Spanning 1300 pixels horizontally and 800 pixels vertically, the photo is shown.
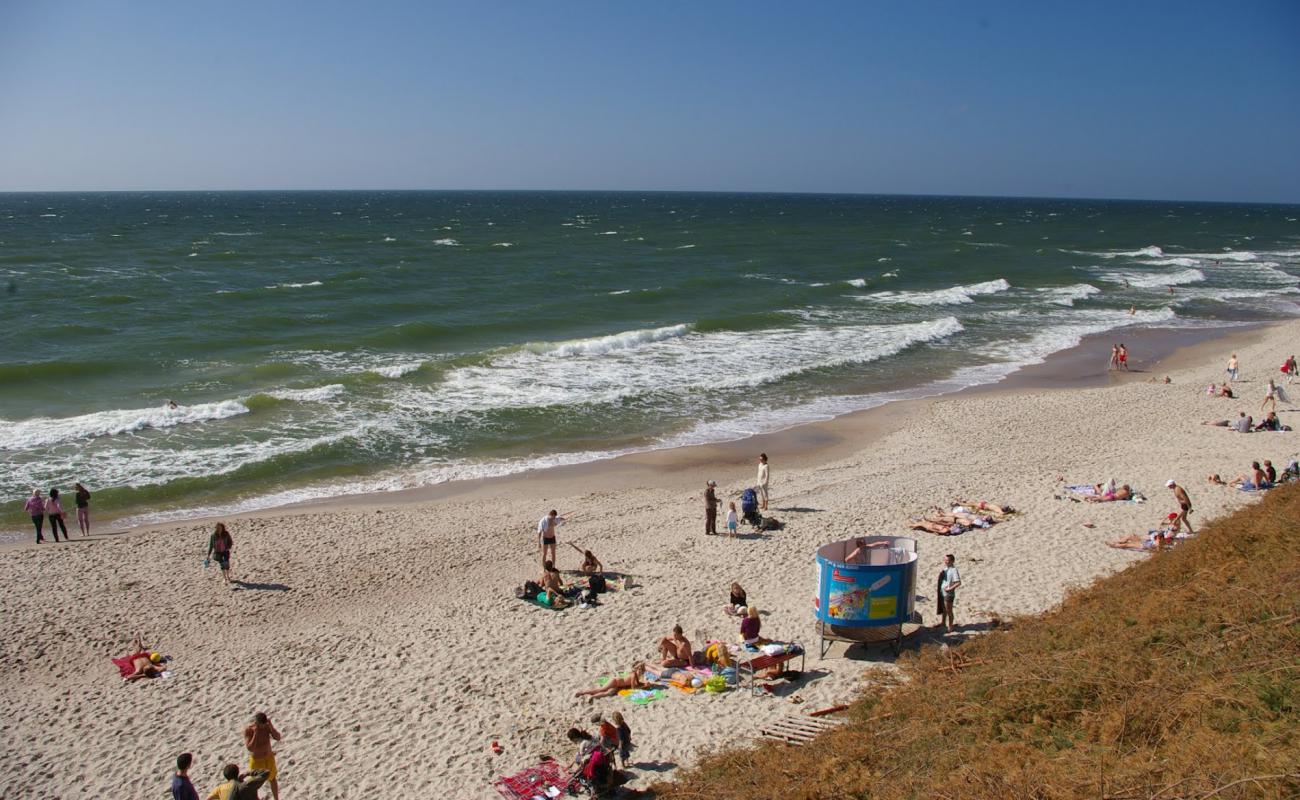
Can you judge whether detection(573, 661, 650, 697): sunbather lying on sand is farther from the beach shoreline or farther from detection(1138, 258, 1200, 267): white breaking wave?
detection(1138, 258, 1200, 267): white breaking wave

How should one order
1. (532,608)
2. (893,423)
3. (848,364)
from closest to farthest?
1. (532,608)
2. (893,423)
3. (848,364)

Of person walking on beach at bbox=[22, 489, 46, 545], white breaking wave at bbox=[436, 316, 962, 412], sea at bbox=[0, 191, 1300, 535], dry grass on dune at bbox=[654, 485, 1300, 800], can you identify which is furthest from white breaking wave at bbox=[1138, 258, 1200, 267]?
person walking on beach at bbox=[22, 489, 46, 545]

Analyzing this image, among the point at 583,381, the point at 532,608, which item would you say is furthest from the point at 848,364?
the point at 532,608

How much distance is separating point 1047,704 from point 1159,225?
463 ft

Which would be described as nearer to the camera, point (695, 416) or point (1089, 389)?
point (695, 416)

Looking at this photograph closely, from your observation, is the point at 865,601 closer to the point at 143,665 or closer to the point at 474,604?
the point at 474,604

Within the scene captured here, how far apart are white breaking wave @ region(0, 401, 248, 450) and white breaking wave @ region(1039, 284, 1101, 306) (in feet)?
134

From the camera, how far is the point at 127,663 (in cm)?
1256

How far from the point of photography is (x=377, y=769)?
10133mm

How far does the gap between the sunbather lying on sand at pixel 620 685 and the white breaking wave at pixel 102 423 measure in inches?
716

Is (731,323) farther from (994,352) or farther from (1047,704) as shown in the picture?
(1047,704)

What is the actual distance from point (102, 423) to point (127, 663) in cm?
1463

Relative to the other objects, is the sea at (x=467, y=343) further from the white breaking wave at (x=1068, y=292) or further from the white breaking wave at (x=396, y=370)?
the white breaking wave at (x=1068, y=292)

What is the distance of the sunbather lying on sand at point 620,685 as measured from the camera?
11.3m
